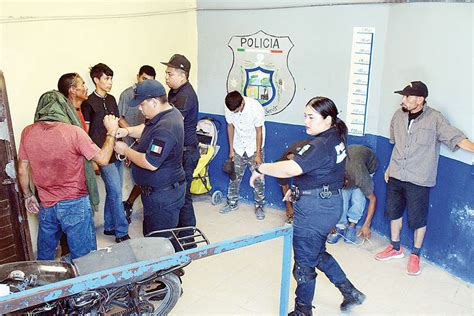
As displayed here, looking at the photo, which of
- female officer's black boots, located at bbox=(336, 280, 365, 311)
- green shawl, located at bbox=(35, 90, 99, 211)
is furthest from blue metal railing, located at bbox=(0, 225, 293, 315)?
green shawl, located at bbox=(35, 90, 99, 211)

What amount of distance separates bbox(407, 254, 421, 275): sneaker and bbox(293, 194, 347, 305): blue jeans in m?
1.14

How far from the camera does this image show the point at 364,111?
471 cm

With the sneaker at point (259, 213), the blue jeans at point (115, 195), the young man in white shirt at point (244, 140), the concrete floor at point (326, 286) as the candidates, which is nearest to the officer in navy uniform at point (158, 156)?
the concrete floor at point (326, 286)

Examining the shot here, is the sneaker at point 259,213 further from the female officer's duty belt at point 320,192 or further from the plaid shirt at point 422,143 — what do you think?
the female officer's duty belt at point 320,192

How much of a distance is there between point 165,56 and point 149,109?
218cm

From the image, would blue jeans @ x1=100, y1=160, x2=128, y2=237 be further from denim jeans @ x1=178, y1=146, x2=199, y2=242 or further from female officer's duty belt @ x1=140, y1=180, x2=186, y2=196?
female officer's duty belt @ x1=140, y1=180, x2=186, y2=196

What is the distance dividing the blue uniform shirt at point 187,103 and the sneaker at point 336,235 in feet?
5.29

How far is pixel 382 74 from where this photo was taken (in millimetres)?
4543

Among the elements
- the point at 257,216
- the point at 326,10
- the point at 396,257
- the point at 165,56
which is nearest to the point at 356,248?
the point at 396,257

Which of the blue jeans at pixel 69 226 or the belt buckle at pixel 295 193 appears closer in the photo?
the belt buckle at pixel 295 193

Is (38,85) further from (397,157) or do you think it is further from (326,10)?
(397,157)

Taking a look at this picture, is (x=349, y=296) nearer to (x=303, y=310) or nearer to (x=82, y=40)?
(x=303, y=310)

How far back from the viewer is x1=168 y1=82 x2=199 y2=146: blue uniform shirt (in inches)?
168

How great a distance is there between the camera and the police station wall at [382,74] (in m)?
3.86
